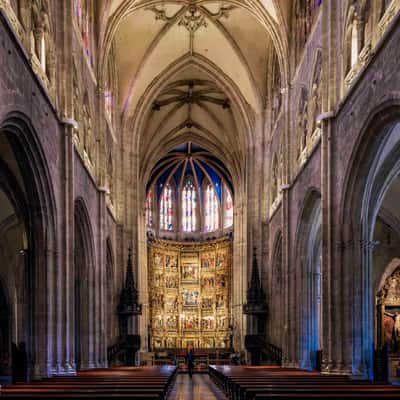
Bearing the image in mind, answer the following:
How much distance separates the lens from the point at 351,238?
59.0 ft

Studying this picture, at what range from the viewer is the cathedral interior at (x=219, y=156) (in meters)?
17.1

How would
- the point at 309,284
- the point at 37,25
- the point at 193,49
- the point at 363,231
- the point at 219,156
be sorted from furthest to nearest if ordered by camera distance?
the point at 219,156
the point at 193,49
the point at 309,284
the point at 363,231
the point at 37,25

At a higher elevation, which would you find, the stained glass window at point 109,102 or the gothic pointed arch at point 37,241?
the stained glass window at point 109,102

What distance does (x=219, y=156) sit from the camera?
45.0 m

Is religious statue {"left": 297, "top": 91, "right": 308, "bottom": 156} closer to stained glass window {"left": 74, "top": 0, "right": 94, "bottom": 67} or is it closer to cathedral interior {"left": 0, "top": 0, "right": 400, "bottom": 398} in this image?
cathedral interior {"left": 0, "top": 0, "right": 400, "bottom": 398}

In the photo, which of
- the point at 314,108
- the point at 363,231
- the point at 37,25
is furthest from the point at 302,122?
the point at 37,25

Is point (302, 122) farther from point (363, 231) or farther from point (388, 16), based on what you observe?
point (388, 16)

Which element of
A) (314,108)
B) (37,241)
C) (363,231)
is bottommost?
(37,241)

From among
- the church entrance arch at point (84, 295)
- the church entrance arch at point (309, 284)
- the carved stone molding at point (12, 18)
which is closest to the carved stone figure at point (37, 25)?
the carved stone molding at point (12, 18)

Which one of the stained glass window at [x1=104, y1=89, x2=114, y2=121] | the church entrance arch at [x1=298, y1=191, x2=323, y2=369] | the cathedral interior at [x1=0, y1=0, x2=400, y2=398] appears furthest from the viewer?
the stained glass window at [x1=104, y1=89, x2=114, y2=121]

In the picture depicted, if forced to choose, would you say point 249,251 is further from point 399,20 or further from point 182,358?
point 399,20

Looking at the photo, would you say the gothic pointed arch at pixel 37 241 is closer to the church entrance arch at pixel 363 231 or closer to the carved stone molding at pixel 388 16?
the church entrance arch at pixel 363 231

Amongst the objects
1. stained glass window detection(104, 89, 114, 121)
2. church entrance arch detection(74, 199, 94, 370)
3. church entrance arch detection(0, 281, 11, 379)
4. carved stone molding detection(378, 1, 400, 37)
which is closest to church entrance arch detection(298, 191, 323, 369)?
church entrance arch detection(74, 199, 94, 370)

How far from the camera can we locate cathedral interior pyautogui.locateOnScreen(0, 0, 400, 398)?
673 inches
